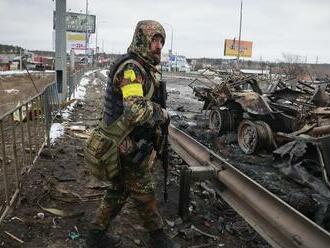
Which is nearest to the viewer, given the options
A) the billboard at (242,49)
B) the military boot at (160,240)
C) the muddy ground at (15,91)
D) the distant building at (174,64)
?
the military boot at (160,240)

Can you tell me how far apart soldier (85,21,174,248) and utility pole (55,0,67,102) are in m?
9.11

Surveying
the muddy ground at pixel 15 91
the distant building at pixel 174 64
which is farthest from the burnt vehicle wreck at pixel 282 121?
the distant building at pixel 174 64

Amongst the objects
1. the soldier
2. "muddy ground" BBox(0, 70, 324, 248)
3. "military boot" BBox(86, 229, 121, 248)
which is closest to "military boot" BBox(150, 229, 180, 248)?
the soldier

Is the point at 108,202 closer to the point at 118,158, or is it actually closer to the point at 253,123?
the point at 118,158

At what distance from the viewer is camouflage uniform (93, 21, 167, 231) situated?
3.21 metres

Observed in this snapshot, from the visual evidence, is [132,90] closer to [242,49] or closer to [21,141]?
[21,141]

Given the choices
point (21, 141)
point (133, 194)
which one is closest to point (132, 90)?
point (133, 194)

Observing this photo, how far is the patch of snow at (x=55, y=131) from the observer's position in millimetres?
8173

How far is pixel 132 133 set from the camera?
3566mm

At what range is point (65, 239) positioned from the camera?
3986 mm

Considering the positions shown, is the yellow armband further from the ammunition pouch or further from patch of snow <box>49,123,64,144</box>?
patch of snow <box>49,123,64,144</box>

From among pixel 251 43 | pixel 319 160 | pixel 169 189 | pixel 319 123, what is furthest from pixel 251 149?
pixel 251 43

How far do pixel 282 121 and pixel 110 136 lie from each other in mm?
5889

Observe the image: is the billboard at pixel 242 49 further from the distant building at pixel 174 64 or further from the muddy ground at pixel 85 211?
the muddy ground at pixel 85 211
